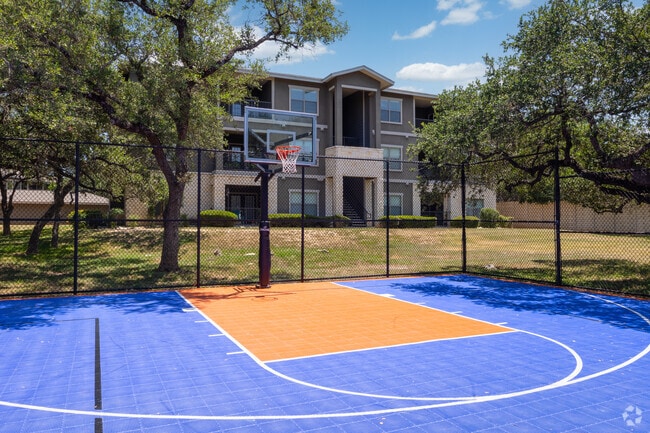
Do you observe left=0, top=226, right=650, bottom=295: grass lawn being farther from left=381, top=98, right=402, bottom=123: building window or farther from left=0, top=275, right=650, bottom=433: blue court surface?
left=381, top=98, right=402, bottom=123: building window

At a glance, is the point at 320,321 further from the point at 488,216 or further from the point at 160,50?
the point at 488,216

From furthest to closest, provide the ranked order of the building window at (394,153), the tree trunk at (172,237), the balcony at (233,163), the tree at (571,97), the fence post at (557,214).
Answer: the building window at (394,153) < the balcony at (233,163) < the tree trunk at (172,237) < the fence post at (557,214) < the tree at (571,97)

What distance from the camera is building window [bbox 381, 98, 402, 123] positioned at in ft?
114

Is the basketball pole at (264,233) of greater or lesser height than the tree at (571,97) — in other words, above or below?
below

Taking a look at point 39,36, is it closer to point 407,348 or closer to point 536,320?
point 407,348

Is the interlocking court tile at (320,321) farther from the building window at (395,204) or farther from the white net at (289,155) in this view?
the building window at (395,204)

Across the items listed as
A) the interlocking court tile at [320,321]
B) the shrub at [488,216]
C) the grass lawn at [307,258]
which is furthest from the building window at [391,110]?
the interlocking court tile at [320,321]

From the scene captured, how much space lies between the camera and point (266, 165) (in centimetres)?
1312

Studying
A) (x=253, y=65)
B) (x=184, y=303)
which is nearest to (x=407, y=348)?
(x=184, y=303)

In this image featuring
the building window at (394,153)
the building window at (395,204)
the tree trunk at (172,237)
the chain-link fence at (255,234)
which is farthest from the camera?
the building window at (394,153)

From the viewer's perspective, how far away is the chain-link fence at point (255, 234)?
14523 mm

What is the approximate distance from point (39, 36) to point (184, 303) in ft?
26.5

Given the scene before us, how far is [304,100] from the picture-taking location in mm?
32312

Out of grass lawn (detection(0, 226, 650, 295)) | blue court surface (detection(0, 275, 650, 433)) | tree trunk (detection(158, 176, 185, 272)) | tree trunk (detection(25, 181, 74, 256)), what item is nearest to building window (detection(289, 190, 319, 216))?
grass lawn (detection(0, 226, 650, 295))
